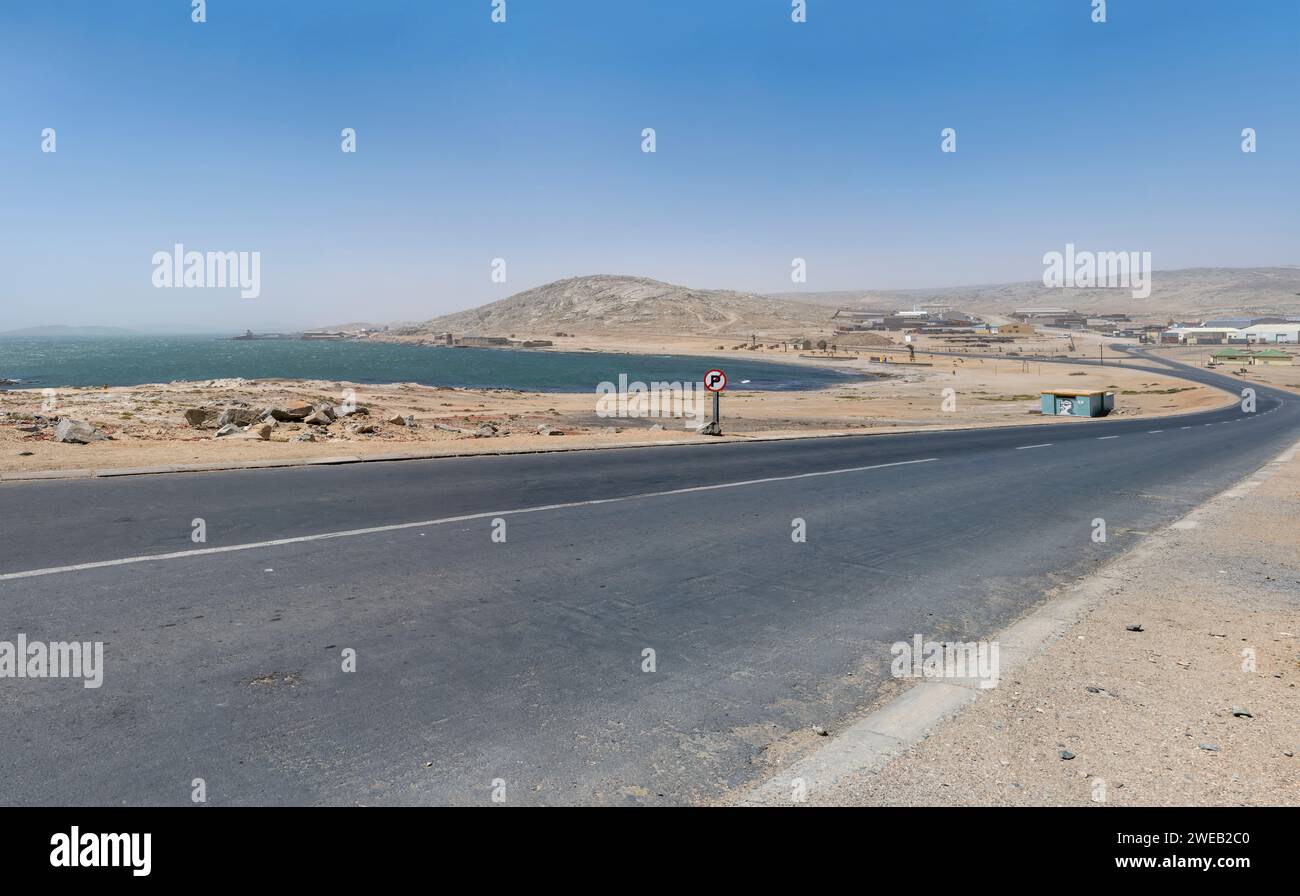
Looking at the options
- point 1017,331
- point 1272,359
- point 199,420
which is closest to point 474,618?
point 199,420


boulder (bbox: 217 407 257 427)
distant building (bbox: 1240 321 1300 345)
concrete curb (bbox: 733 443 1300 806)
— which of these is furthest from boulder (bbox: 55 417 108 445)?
distant building (bbox: 1240 321 1300 345)

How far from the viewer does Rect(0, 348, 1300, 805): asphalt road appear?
396cm

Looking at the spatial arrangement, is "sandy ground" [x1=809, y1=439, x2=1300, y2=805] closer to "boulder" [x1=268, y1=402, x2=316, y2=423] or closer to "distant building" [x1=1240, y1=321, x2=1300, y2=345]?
"boulder" [x1=268, y1=402, x2=316, y2=423]

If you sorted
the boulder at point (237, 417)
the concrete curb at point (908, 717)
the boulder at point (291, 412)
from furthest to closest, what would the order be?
the boulder at point (291, 412), the boulder at point (237, 417), the concrete curb at point (908, 717)

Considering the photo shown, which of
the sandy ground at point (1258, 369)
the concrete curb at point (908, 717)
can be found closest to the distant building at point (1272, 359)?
the sandy ground at point (1258, 369)

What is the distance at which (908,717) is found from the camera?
15.4ft

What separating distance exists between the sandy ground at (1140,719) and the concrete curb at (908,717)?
94mm

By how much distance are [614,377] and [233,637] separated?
90855 mm

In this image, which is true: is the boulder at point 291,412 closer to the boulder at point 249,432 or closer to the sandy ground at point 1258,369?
the boulder at point 249,432

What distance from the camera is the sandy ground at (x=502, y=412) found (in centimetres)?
1619

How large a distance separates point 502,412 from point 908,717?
3894 cm

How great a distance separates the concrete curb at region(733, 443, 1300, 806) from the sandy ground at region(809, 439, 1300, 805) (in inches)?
3.7
